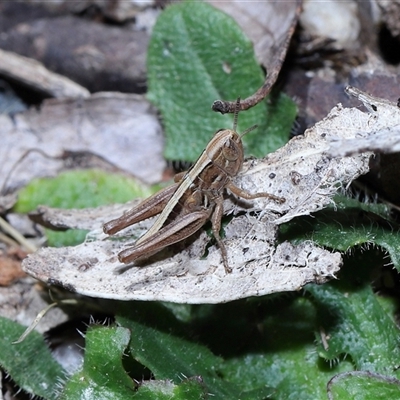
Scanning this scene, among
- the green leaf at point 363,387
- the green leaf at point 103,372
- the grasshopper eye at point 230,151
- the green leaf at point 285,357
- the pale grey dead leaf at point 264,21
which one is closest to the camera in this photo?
the green leaf at point 363,387

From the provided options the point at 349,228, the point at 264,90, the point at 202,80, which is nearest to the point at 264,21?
the point at 202,80

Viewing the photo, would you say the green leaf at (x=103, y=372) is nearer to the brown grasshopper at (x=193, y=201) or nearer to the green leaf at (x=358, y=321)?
the brown grasshopper at (x=193, y=201)

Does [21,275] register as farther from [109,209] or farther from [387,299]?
[387,299]

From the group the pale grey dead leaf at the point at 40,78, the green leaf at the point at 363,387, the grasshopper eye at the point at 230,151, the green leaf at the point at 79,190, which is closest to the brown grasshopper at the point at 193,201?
the grasshopper eye at the point at 230,151

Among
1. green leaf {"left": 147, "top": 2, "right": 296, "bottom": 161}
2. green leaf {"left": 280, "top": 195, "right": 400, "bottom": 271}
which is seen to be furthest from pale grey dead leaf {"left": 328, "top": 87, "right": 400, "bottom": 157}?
green leaf {"left": 147, "top": 2, "right": 296, "bottom": 161}

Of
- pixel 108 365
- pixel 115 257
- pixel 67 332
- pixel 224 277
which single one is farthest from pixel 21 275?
pixel 224 277

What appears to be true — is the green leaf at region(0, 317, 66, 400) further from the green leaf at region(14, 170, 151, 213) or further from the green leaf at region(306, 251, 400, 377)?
the green leaf at region(306, 251, 400, 377)

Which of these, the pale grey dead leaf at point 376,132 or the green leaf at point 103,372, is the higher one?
the pale grey dead leaf at point 376,132
